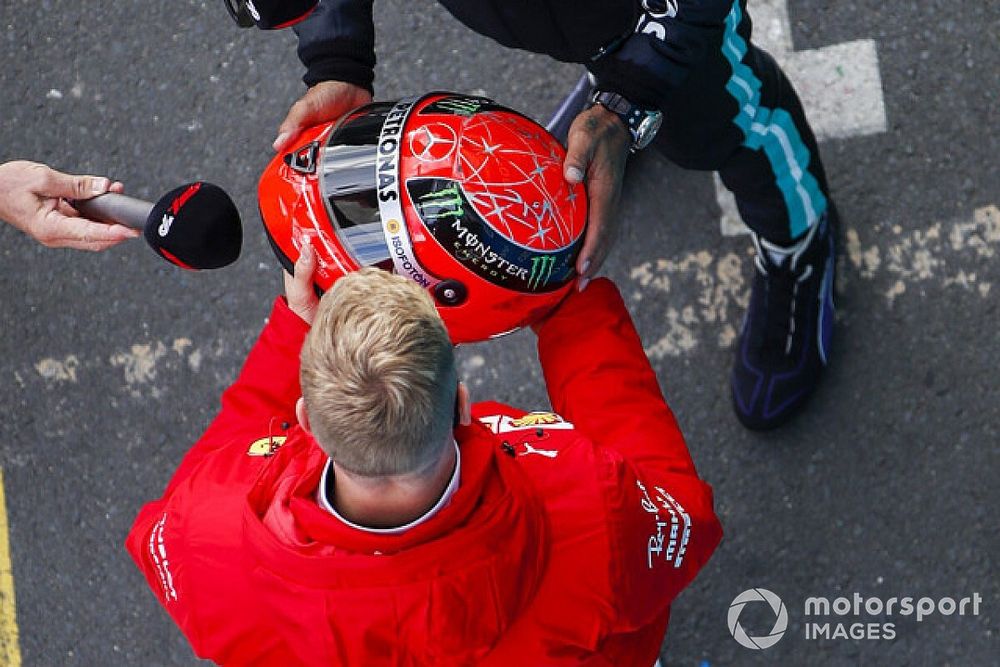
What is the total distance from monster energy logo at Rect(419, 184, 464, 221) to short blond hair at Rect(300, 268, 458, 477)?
43 centimetres

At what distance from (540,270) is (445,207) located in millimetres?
251

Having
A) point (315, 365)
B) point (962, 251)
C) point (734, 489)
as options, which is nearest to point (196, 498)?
point (315, 365)

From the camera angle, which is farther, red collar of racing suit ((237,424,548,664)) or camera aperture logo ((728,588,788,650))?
camera aperture logo ((728,588,788,650))

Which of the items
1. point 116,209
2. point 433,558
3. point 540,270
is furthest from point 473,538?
point 116,209

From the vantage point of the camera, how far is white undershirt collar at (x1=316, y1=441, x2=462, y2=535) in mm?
1750

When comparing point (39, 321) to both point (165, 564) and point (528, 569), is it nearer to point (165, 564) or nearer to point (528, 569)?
point (165, 564)

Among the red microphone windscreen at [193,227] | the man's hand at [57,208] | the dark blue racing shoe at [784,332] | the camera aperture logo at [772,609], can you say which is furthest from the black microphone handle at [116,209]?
the camera aperture logo at [772,609]

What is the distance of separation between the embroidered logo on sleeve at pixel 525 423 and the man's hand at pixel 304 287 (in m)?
0.48

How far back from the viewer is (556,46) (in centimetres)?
238

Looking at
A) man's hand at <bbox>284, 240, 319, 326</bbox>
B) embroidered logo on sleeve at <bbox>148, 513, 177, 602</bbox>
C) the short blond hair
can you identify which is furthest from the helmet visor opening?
embroidered logo on sleeve at <bbox>148, 513, 177, 602</bbox>

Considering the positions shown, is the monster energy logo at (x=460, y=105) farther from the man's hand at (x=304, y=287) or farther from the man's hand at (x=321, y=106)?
the man's hand at (x=304, y=287)

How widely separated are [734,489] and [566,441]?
4.82 ft

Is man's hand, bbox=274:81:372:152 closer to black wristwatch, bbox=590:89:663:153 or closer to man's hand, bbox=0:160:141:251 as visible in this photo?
man's hand, bbox=0:160:141:251

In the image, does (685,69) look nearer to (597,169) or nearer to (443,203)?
(597,169)
